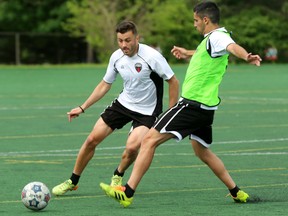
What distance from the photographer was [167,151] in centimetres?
1645

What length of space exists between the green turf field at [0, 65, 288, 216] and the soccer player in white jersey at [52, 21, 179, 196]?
1.38ft

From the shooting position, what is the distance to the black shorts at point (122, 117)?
11.8 m

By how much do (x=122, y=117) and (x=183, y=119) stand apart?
1.39 meters

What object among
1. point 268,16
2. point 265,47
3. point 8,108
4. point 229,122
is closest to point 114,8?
point 265,47

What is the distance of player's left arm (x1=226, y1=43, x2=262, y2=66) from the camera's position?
9.87 meters

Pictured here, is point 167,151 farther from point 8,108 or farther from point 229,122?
point 8,108

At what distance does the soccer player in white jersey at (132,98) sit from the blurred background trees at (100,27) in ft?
138

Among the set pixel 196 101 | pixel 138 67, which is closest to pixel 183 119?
pixel 196 101

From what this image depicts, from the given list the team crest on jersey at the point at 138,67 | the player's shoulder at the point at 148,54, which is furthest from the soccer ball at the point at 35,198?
the player's shoulder at the point at 148,54

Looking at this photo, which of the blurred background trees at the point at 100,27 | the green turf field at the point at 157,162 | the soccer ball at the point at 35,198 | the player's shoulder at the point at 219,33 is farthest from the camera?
the blurred background trees at the point at 100,27

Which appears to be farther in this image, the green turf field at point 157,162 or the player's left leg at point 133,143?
the player's left leg at point 133,143

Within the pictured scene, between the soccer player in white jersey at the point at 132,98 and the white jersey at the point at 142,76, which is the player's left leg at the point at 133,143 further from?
the white jersey at the point at 142,76

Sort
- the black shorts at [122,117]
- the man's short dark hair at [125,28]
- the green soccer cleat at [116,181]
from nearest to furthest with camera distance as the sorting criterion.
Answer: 1. the man's short dark hair at [125,28]
2. the black shorts at [122,117]
3. the green soccer cleat at [116,181]

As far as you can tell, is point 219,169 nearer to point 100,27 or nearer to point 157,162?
point 157,162
